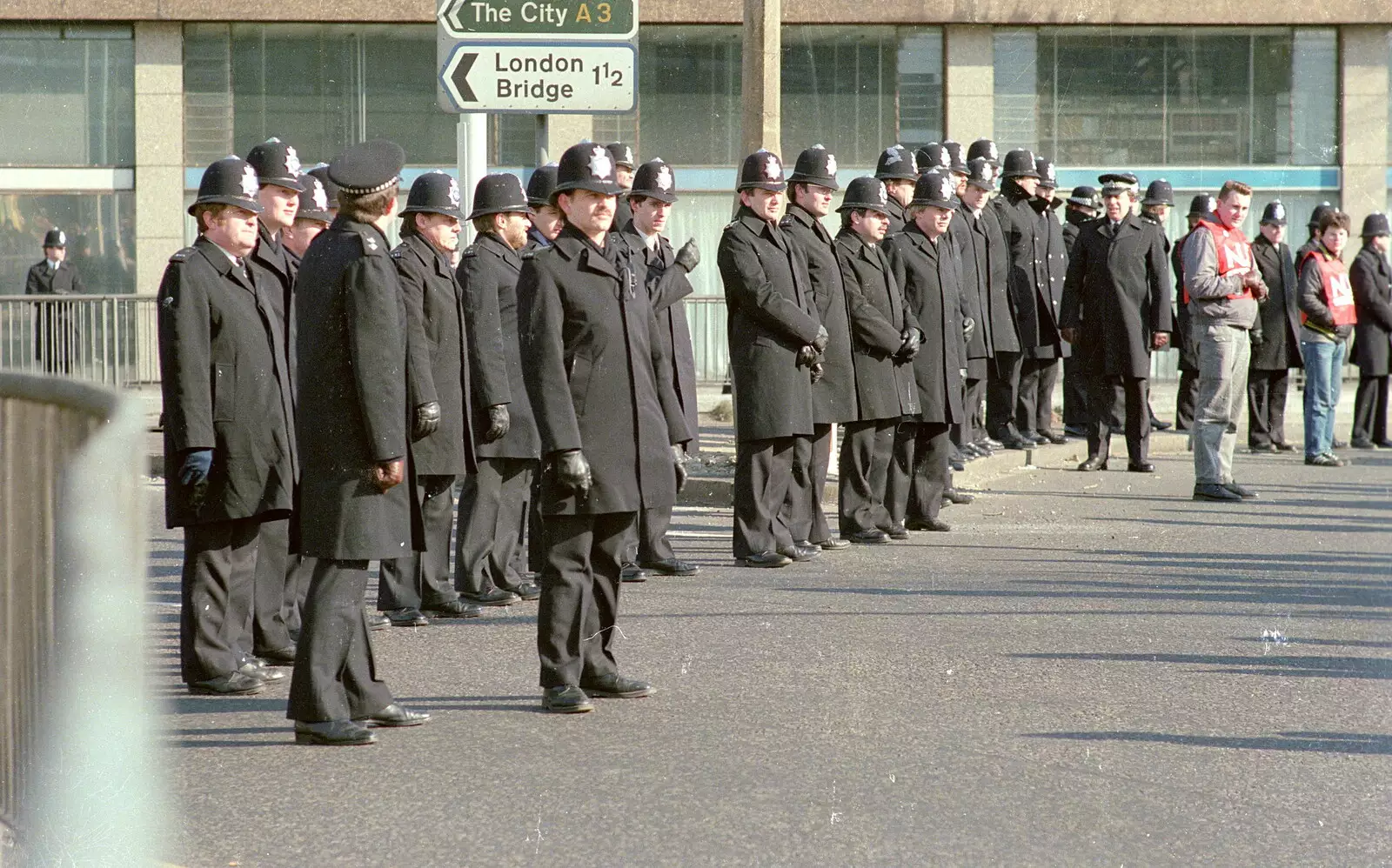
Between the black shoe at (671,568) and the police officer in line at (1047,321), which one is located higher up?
the police officer in line at (1047,321)

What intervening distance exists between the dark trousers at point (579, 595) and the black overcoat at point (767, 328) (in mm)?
3371

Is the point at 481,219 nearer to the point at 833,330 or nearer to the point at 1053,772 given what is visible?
the point at 833,330

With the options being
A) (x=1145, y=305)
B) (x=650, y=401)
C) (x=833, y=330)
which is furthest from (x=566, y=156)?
(x=1145, y=305)

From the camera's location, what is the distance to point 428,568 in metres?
9.06

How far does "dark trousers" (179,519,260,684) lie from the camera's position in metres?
7.34

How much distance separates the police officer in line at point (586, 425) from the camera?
6.92 meters

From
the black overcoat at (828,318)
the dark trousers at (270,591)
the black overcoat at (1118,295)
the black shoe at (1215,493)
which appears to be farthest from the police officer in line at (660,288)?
the black overcoat at (1118,295)

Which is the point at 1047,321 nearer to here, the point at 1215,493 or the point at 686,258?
the point at 1215,493

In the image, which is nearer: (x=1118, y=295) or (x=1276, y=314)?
(x=1118, y=295)

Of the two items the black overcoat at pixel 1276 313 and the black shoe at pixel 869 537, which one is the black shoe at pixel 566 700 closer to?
the black shoe at pixel 869 537

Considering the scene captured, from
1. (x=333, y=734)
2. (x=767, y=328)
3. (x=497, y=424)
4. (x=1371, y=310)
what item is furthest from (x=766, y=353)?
(x=1371, y=310)

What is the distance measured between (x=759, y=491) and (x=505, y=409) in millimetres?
1942

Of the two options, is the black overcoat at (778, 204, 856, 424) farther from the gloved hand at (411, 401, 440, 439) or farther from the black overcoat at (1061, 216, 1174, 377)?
the black overcoat at (1061, 216, 1174, 377)

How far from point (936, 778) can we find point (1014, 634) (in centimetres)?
259
